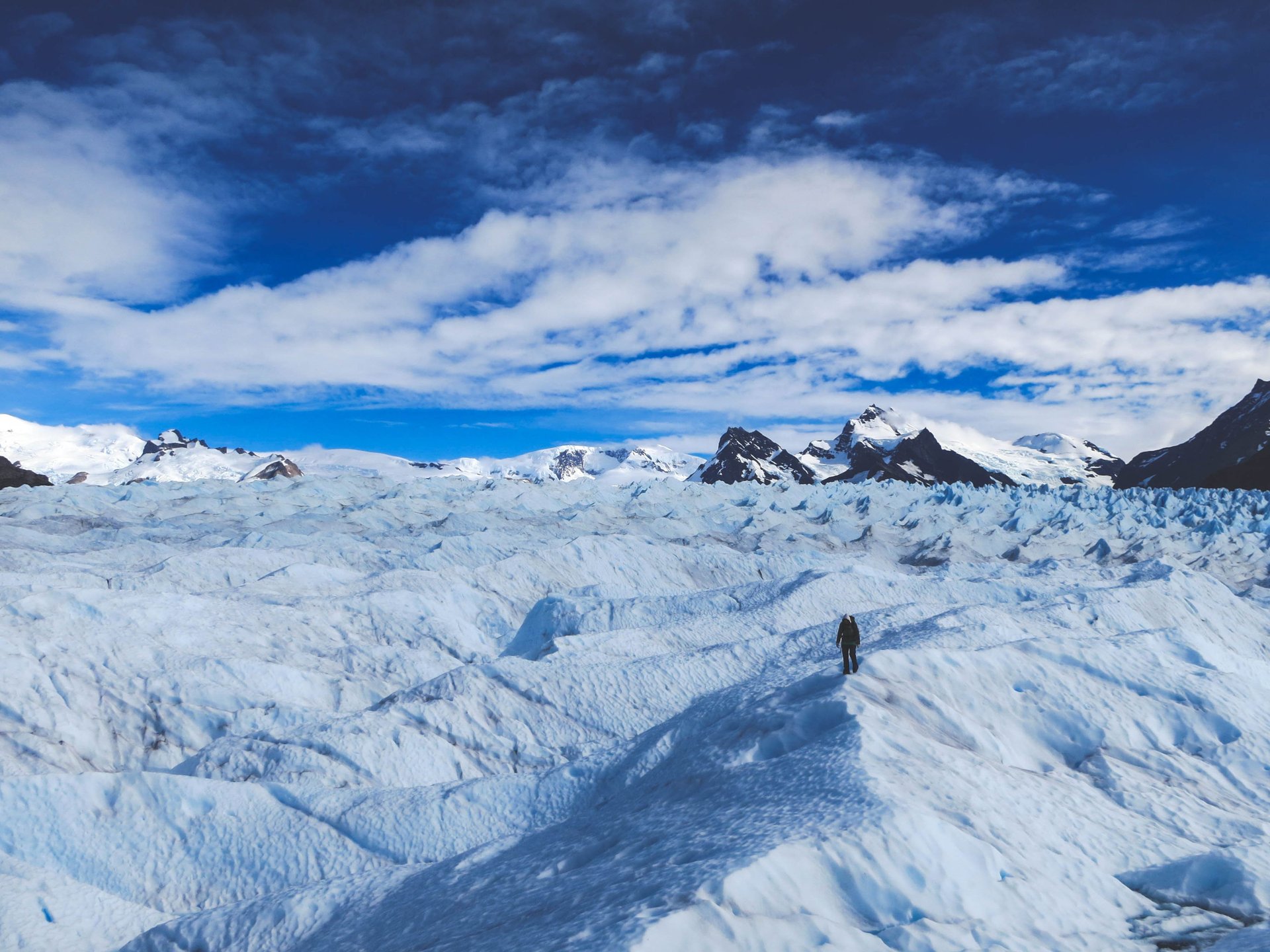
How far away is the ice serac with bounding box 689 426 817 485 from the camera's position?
6265 inches

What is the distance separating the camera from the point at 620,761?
10477 millimetres

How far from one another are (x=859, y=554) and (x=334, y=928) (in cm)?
2854

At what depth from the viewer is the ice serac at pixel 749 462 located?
15912 centimetres

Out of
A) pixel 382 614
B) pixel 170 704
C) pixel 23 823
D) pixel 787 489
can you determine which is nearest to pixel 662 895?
pixel 23 823

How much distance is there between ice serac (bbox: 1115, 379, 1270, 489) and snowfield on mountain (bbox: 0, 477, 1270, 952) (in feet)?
352

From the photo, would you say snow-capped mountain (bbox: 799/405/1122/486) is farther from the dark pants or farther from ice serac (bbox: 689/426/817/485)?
the dark pants

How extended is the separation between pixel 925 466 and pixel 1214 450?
41.2 meters

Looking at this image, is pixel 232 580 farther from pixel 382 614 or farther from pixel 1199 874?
pixel 1199 874

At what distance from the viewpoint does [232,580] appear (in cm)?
2355

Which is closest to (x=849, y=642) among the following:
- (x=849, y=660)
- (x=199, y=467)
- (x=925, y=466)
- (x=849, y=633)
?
(x=849, y=633)

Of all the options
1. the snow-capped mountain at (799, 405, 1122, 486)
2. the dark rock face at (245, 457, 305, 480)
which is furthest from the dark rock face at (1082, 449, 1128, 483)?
the dark rock face at (245, 457, 305, 480)

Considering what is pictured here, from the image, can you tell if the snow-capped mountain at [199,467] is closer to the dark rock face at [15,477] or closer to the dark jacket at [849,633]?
the dark rock face at [15,477]

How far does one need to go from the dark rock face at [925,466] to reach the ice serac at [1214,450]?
64.2 ft

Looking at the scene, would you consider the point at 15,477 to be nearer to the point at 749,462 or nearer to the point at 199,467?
the point at 199,467
